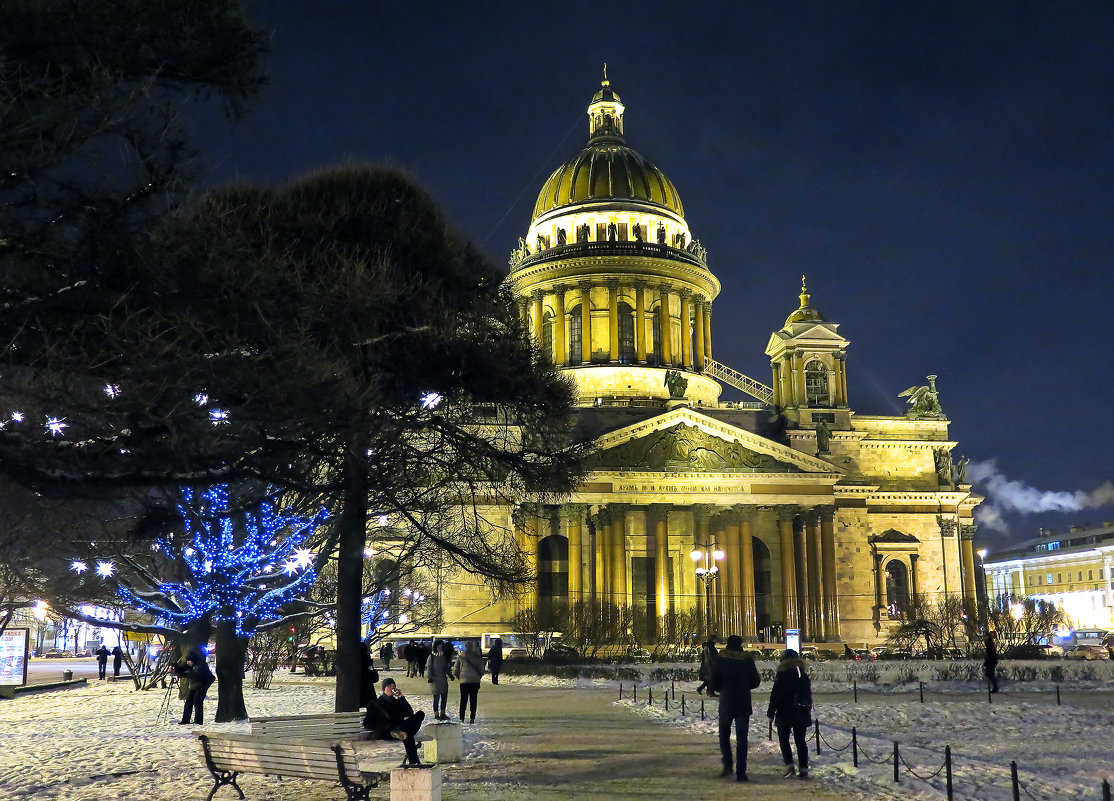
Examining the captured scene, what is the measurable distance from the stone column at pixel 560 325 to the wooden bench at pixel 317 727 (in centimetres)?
5417

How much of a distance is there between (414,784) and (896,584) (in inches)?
2207

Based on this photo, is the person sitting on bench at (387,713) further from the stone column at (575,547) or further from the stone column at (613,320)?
the stone column at (613,320)

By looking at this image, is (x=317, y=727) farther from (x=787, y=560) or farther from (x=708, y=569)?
(x=787, y=560)

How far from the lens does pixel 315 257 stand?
14625 millimetres

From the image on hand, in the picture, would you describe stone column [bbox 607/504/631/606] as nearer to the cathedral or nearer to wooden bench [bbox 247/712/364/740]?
the cathedral

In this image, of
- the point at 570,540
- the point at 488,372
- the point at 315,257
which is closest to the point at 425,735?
the point at 488,372

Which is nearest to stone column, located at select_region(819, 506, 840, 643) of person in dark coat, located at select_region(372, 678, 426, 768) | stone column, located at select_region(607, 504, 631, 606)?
stone column, located at select_region(607, 504, 631, 606)

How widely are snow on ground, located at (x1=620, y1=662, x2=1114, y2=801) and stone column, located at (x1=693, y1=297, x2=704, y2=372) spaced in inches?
1505

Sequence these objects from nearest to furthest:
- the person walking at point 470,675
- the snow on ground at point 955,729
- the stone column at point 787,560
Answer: the snow on ground at point 955,729, the person walking at point 470,675, the stone column at point 787,560

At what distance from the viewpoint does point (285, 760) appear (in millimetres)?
12086

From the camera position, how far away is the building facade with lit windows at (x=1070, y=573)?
11275 centimetres

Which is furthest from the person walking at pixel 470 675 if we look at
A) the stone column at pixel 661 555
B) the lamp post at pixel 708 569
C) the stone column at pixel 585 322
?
the stone column at pixel 585 322

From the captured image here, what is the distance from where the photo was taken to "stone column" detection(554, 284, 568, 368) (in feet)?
224

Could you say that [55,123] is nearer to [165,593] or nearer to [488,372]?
[488,372]
